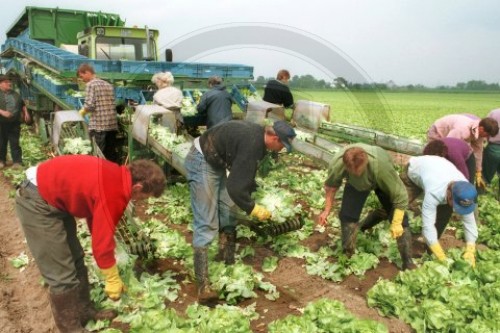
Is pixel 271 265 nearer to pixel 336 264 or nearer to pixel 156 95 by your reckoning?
pixel 336 264

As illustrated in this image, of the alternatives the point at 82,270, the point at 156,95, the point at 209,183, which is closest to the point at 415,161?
the point at 209,183

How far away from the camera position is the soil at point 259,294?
373cm

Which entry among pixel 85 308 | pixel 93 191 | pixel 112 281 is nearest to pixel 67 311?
pixel 85 308

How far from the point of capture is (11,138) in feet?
27.9

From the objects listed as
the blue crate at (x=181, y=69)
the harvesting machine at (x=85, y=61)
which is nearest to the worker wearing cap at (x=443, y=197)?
the harvesting machine at (x=85, y=61)

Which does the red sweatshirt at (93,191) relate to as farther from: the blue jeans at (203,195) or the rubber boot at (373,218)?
the rubber boot at (373,218)

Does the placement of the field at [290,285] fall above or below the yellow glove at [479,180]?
below

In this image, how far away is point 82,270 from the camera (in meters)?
3.70

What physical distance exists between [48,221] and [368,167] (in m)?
3.08

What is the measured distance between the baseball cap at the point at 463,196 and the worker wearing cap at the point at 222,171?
5.79 ft

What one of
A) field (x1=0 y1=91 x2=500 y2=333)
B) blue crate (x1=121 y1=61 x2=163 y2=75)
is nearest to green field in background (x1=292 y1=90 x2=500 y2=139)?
field (x1=0 y1=91 x2=500 y2=333)

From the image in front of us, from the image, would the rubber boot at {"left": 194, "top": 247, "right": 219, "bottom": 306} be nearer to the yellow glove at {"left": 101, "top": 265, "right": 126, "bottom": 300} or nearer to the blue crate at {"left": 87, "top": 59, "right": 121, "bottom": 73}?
the yellow glove at {"left": 101, "top": 265, "right": 126, "bottom": 300}

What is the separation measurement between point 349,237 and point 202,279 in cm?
191

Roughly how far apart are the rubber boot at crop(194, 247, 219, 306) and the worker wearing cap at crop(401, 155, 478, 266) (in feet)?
7.57
